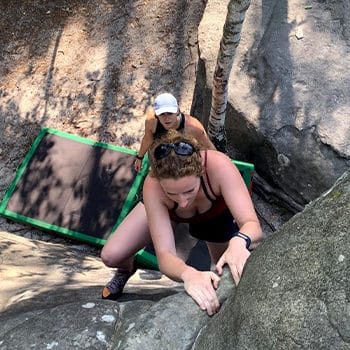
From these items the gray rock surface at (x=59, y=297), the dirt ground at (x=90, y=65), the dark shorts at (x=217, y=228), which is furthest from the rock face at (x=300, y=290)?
the dirt ground at (x=90, y=65)

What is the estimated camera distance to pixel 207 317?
7.10ft

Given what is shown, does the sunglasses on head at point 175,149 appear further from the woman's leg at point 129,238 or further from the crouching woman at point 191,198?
the woman's leg at point 129,238

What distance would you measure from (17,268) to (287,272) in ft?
8.24

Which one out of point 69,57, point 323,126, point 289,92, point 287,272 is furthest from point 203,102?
point 287,272

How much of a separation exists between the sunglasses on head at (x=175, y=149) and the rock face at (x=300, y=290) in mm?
734

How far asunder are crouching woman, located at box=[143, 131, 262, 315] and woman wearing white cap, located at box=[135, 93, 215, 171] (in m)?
1.11

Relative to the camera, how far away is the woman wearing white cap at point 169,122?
155 inches

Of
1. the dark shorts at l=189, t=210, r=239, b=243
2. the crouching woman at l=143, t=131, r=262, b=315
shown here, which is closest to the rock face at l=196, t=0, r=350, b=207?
the dark shorts at l=189, t=210, r=239, b=243

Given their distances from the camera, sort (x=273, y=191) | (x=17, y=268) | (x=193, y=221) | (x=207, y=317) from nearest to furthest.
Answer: (x=207, y=317), (x=193, y=221), (x=17, y=268), (x=273, y=191)

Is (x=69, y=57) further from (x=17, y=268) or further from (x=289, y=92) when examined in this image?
(x=17, y=268)

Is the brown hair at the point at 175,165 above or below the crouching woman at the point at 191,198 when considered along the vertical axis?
above

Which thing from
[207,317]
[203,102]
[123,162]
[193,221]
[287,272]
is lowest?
[123,162]

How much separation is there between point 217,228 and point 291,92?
2388 mm

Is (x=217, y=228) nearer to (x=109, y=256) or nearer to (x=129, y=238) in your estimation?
(x=129, y=238)
